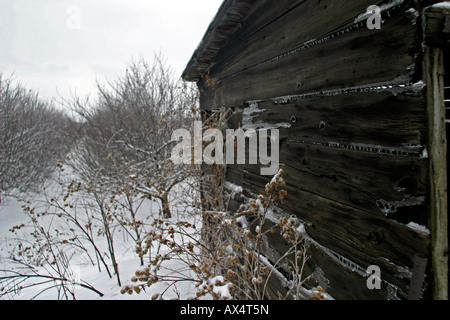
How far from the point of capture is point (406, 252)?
3.72 feet

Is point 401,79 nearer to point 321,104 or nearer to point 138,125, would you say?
point 321,104

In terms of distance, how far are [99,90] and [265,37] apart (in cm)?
1170

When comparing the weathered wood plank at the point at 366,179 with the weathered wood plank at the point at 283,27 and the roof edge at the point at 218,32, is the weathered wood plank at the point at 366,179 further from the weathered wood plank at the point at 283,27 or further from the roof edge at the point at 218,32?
the roof edge at the point at 218,32

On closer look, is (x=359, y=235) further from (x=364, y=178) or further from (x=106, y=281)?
(x=106, y=281)

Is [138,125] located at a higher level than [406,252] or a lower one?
higher

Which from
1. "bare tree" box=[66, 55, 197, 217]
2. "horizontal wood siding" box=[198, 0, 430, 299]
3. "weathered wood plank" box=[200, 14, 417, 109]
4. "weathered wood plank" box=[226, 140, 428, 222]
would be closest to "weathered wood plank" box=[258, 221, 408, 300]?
"horizontal wood siding" box=[198, 0, 430, 299]

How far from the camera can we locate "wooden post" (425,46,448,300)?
103cm

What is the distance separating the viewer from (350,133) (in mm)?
1406

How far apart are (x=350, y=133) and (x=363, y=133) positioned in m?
0.08

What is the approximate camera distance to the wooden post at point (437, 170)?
3.39 feet

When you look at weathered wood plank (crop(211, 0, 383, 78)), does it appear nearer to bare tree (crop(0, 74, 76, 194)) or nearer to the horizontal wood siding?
the horizontal wood siding
